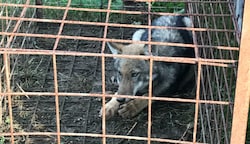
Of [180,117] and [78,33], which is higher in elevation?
[78,33]

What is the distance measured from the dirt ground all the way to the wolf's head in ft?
0.76

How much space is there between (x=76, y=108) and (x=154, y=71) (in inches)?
26.0

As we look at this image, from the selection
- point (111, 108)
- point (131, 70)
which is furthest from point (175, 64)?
point (111, 108)

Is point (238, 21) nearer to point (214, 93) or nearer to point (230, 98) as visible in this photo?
point (230, 98)

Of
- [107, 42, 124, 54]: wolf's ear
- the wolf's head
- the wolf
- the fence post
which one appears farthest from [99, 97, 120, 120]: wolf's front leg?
the fence post

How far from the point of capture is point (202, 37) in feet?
12.8

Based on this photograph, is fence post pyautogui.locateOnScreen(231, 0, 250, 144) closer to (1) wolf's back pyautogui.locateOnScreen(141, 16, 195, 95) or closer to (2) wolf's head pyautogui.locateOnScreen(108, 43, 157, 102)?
(2) wolf's head pyautogui.locateOnScreen(108, 43, 157, 102)

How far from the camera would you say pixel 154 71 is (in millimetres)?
4441

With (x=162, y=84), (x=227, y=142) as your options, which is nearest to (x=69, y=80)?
(x=162, y=84)

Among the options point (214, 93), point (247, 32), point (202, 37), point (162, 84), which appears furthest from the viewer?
point (162, 84)

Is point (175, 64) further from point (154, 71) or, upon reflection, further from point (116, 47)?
point (116, 47)

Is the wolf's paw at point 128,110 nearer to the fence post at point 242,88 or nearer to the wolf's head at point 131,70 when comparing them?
the wolf's head at point 131,70

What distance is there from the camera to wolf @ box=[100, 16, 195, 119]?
13.7ft

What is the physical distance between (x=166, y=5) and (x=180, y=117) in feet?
5.65
